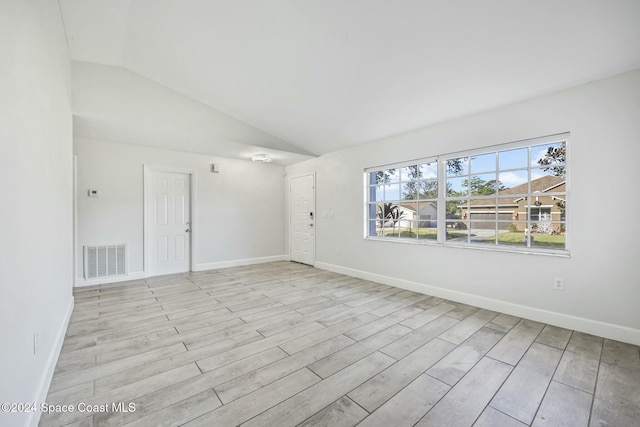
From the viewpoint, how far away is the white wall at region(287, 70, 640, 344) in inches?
98.6

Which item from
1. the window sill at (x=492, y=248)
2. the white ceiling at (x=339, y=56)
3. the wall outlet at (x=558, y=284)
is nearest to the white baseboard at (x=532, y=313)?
the wall outlet at (x=558, y=284)

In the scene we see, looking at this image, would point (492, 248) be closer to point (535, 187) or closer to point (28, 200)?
point (535, 187)

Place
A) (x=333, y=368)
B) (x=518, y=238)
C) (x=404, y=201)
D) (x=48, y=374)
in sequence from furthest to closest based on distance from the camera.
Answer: (x=404, y=201) → (x=518, y=238) → (x=333, y=368) → (x=48, y=374)

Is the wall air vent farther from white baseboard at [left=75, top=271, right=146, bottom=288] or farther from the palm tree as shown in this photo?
the palm tree

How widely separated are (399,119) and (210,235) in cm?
428

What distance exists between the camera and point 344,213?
5223mm

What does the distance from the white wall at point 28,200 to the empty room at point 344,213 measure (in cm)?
2

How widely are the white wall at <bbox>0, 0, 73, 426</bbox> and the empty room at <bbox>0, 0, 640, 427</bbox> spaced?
23 mm

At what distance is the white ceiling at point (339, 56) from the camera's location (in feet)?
7.20

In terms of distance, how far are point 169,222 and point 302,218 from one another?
272 centimetres

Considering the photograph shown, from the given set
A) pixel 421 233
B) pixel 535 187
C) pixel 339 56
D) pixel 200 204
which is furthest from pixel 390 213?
pixel 200 204

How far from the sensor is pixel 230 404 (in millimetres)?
1702

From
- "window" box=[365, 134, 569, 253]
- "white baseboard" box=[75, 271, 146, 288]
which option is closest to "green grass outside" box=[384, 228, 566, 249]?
"window" box=[365, 134, 569, 253]

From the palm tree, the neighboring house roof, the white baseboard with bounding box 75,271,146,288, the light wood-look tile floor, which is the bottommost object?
the light wood-look tile floor
